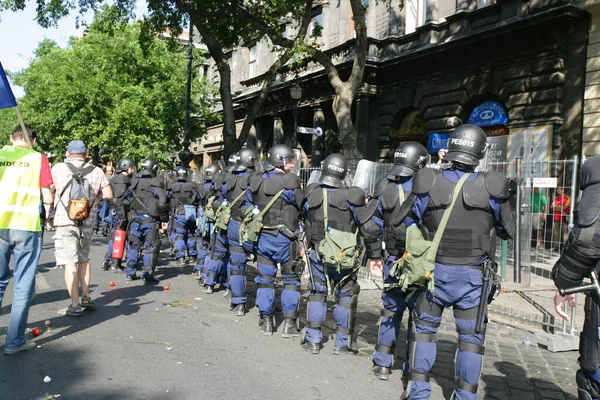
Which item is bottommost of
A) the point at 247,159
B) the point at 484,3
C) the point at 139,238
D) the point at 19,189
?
the point at 139,238

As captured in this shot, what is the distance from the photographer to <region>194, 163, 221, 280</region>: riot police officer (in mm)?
9742

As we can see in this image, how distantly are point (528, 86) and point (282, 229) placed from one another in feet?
35.4

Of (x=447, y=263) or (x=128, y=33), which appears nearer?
(x=447, y=263)

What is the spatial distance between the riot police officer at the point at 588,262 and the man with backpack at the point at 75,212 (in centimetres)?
494

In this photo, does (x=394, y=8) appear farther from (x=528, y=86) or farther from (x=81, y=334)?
(x=81, y=334)

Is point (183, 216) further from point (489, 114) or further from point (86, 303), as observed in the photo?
point (489, 114)

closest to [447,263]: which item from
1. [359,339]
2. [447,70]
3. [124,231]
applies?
[359,339]

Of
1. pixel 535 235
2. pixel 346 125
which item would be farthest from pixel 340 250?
pixel 346 125

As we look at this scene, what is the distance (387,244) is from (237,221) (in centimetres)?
266

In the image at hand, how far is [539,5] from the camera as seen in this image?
1376 centimetres

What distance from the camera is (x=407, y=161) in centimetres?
523

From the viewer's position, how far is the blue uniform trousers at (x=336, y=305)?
535 centimetres

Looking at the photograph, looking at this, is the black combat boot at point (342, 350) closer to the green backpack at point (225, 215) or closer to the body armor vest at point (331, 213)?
the body armor vest at point (331, 213)

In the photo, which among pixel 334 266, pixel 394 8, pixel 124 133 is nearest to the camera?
pixel 334 266
